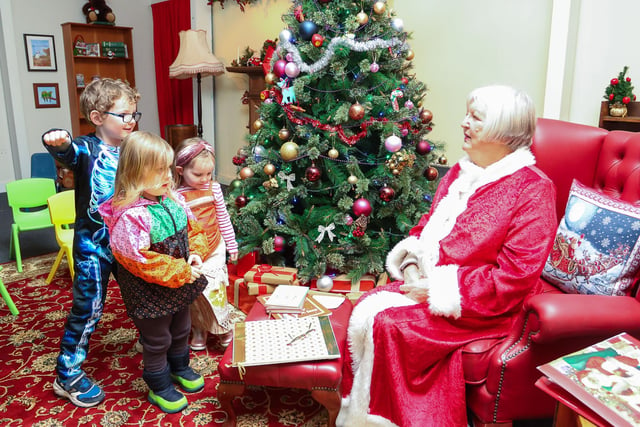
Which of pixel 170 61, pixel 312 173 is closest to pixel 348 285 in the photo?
pixel 312 173

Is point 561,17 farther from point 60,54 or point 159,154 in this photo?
point 60,54

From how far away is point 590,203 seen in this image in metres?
2.08

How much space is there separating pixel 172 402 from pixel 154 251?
72 centimetres

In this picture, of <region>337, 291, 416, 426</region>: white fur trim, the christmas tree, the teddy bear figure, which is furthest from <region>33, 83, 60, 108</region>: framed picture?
<region>337, 291, 416, 426</region>: white fur trim

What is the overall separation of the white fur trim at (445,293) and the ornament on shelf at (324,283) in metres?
1.18

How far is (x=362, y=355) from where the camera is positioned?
2.01 metres

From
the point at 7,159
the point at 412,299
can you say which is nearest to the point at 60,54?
the point at 7,159

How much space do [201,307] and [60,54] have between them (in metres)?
5.67

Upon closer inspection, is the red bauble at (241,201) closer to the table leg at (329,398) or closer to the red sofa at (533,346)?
the table leg at (329,398)

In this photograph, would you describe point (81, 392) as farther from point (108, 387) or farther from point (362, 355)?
point (362, 355)

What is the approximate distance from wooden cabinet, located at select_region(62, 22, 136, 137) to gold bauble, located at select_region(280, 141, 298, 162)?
4643 millimetres

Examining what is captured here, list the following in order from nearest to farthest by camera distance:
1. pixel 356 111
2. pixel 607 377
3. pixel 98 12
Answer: pixel 607 377, pixel 356 111, pixel 98 12

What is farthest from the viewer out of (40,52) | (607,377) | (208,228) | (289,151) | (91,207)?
(40,52)

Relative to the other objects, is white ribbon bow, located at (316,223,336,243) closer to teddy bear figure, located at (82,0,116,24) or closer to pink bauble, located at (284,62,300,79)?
pink bauble, located at (284,62,300,79)
